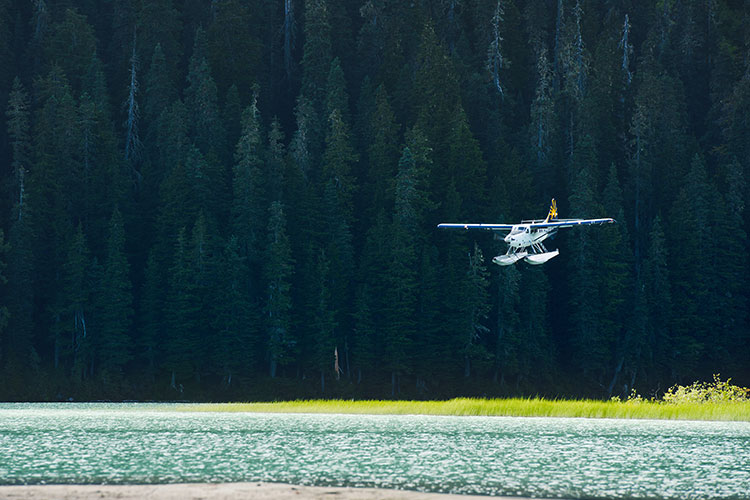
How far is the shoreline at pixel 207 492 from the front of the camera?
16.8m

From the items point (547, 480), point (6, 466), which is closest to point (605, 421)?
point (547, 480)

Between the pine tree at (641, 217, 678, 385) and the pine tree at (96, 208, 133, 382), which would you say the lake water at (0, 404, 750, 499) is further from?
the pine tree at (641, 217, 678, 385)

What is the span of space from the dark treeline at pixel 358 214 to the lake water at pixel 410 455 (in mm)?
38941

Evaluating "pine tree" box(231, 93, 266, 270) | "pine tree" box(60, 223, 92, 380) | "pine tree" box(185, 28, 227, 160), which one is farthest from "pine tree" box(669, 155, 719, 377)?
"pine tree" box(60, 223, 92, 380)

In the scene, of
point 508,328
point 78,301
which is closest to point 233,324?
point 78,301

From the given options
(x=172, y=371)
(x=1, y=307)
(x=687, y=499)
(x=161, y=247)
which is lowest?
(x=687, y=499)

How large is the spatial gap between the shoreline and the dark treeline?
55.2 m

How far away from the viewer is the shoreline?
16828 millimetres

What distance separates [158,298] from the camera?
76.8 m

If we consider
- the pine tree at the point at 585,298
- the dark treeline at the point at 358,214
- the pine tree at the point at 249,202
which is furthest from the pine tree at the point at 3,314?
the pine tree at the point at 585,298

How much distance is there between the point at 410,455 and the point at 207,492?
319 inches

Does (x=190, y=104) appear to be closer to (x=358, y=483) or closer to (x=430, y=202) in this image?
(x=430, y=202)

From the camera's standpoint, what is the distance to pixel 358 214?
84.1 meters

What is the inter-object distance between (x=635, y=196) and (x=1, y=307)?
54812mm
